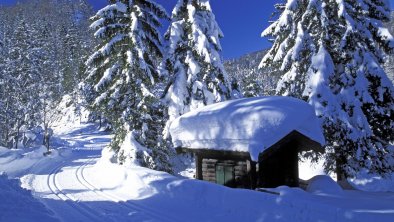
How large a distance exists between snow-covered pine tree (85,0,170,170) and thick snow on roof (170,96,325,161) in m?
4.80

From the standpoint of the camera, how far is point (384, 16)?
16531 millimetres

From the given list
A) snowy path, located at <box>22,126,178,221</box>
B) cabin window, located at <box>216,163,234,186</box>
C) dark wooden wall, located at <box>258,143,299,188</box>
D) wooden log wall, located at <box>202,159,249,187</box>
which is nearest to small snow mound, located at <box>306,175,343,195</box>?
dark wooden wall, located at <box>258,143,299,188</box>

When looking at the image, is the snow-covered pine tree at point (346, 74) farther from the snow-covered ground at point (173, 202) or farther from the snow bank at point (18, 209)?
the snow bank at point (18, 209)

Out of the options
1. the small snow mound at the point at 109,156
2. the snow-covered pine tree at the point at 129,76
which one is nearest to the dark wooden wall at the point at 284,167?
the snow-covered pine tree at the point at 129,76

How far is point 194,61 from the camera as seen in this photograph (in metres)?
21.0

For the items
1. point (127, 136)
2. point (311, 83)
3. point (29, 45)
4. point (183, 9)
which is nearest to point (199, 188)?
point (311, 83)

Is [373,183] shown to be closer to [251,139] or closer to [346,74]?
[346,74]

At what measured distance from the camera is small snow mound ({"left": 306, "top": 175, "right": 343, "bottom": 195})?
13.3 metres

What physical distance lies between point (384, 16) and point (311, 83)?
17.0ft

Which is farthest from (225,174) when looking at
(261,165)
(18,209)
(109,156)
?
(109,156)

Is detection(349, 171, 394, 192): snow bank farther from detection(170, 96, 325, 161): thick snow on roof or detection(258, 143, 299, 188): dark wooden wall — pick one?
detection(170, 96, 325, 161): thick snow on roof

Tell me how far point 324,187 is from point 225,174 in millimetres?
4074

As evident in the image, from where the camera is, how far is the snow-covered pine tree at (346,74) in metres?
15.3

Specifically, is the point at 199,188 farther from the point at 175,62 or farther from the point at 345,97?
the point at 175,62
